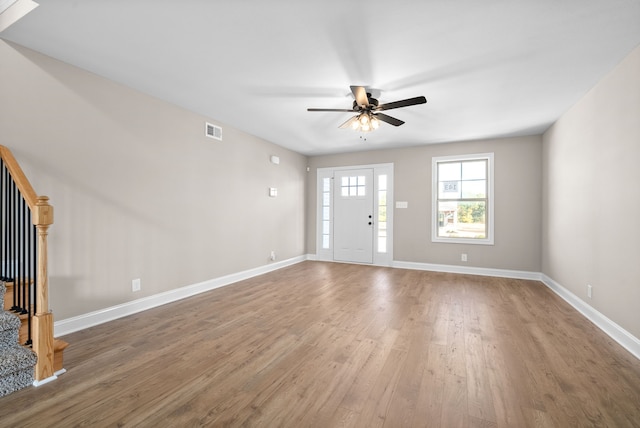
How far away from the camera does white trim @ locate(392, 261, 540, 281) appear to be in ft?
16.5

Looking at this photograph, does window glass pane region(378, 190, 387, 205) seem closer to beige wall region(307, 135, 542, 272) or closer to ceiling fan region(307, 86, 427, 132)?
beige wall region(307, 135, 542, 272)

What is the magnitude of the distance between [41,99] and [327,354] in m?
3.40

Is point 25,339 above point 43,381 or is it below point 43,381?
above

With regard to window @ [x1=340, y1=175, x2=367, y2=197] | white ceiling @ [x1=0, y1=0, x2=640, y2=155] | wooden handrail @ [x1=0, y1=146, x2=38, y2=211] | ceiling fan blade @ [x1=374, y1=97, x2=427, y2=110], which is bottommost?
wooden handrail @ [x1=0, y1=146, x2=38, y2=211]

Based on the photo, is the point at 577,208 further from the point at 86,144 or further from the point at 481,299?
the point at 86,144

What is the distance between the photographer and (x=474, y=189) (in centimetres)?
543

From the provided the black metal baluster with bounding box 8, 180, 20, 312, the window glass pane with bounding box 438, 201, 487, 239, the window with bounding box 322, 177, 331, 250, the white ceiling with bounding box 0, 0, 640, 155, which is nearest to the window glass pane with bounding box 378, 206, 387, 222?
the window glass pane with bounding box 438, 201, 487, 239

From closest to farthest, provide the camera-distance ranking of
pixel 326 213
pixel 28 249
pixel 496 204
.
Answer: pixel 28 249
pixel 496 204
pixel 326 213

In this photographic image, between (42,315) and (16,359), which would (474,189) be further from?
(16,359)

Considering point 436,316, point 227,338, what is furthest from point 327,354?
point 436,316

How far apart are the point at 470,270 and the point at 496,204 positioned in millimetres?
1347

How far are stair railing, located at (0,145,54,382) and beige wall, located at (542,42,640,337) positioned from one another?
457 cm

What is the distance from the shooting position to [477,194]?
5.40m

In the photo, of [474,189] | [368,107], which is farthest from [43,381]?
[474,189]
